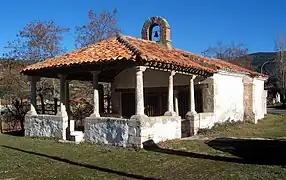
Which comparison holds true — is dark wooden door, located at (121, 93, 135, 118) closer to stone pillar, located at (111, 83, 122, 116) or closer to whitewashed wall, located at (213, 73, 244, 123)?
stone pillar, located at (111, 83, 122, 116)

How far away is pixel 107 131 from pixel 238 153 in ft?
14.1

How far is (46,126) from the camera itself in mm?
13375

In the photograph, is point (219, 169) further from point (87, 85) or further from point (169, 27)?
point (87, 85)

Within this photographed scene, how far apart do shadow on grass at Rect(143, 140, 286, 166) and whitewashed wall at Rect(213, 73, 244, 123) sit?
4778 mm

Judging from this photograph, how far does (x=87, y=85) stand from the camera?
81.1 ft

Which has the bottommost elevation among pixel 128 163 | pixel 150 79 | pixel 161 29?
pixel 128 163

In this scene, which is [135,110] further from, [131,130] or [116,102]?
[116,102]

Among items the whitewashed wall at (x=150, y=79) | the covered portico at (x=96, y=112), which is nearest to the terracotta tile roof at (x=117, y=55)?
the covered portico at (x=96, y=112)

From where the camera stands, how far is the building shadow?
27.3ft

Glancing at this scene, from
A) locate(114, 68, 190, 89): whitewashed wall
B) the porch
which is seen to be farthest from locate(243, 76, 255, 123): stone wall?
locate(114, 68, 190, 89): whitewashed wall

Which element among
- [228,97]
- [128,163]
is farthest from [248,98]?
[128,163]

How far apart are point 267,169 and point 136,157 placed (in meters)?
3.43

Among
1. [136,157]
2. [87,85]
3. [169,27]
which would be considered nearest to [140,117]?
[136,157]

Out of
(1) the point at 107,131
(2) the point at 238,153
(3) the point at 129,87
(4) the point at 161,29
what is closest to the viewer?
(2) the point at 238,153
